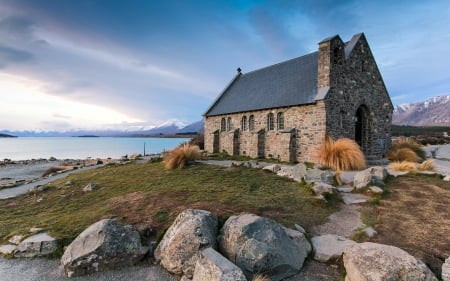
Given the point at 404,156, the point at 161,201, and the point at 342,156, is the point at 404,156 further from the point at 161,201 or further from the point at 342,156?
the point at 161,201

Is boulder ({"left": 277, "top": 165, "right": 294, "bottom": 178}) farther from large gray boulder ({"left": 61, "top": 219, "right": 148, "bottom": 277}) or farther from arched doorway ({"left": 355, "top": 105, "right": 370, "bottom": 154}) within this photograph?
arched doorway ({"left": 355, "top": 105, "right": 370, "bottom": 154})

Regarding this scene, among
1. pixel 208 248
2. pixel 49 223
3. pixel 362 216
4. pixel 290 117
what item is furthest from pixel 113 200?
pixel 290 117

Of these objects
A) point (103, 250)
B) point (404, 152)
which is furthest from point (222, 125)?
point (103, 250)

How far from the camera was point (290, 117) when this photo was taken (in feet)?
59.0

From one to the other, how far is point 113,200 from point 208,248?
5.68 metres

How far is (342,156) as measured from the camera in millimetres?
13586

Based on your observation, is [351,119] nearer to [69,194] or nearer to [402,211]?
[402,211]

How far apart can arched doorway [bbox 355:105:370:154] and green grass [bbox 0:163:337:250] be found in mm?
9970

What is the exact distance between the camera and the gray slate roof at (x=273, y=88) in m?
18.0

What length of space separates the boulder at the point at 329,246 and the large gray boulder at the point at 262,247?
0.23m

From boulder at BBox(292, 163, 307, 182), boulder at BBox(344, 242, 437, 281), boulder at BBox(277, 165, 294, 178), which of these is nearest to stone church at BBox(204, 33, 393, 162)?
boulder at BBox(277, 165, 294, 178)

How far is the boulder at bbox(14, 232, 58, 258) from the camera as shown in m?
6.27

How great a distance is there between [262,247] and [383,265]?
2.12m

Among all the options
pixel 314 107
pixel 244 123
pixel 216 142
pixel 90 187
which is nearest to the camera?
pixel 90 187
